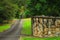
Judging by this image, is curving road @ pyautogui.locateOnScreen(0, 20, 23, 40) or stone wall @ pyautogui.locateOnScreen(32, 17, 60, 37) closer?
stone wall @ pyautogui.locateOnScreen(32, 17, 60, 37)

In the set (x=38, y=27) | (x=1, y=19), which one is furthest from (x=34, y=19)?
(x=1, y=19)

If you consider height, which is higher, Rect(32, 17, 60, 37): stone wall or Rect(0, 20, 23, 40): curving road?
Rect(32, 17, 60, 37): stone wall

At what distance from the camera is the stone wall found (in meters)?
22.2

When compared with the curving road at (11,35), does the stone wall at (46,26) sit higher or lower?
higher

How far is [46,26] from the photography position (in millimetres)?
22906

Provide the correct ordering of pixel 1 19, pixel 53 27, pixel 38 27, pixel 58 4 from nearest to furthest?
pixel 53 27 < pixel 38 27 < pixel 58 4 < pixel 1 19

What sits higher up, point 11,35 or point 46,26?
point 46,26

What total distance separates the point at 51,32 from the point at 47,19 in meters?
1.54

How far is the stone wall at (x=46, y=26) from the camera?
22203 mm

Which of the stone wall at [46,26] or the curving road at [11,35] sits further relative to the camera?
the curving road at [11,35]

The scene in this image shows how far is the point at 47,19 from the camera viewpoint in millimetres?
23047

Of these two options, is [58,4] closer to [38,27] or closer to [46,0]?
[46,0]

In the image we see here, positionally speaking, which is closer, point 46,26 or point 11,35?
point 46,26

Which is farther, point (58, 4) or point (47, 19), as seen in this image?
point (58, 4)
